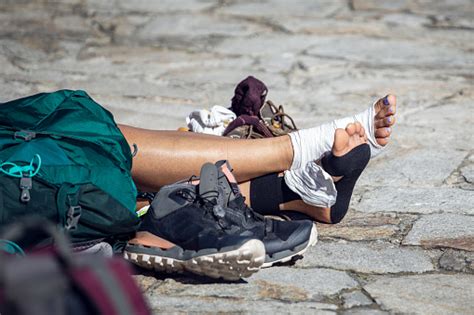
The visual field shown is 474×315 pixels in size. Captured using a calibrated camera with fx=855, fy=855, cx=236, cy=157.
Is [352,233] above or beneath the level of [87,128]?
beneath

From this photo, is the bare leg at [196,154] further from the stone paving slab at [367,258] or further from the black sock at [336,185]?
the stone paving slab at [367,258]

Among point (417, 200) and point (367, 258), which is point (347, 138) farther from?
point (417, 200)

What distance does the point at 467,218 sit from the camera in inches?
118

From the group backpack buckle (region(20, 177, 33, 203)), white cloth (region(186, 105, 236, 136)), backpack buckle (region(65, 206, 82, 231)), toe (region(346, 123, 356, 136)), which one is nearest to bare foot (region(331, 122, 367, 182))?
toe (region(346, 123, 356, 136))

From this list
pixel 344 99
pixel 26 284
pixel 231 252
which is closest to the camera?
pixel 26 284

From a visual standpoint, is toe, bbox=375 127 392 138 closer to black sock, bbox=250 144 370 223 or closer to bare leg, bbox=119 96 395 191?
bare leg, bbox=119 96 395 191

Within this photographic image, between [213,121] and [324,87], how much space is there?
67.6 inches

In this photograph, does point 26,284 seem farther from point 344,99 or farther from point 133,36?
point 133,36

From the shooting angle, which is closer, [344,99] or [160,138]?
[160,138]

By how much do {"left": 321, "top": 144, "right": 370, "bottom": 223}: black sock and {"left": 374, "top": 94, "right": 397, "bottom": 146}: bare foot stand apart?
0.18 m

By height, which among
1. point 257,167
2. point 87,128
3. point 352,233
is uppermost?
point 87,128

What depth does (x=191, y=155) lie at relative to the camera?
2.95 m

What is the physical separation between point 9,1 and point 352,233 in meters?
4.88

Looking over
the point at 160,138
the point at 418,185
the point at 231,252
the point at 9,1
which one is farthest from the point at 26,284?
the point at 9,1
